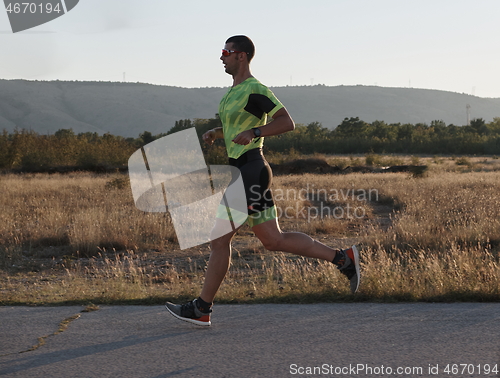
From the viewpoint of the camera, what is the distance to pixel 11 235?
10.9 meters

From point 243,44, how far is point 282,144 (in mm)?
63420

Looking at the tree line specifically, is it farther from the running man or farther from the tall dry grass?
the running man

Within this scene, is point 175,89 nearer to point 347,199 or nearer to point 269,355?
point 347,199

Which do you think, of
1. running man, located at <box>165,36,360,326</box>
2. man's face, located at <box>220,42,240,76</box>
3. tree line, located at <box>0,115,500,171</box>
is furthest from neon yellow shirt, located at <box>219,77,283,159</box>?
tree line, located at <box>0,115,500,171</box>

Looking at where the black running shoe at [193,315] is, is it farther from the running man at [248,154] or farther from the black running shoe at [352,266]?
the black running shoe at [352,266]

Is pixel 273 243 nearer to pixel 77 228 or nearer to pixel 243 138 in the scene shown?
pixel 243 138

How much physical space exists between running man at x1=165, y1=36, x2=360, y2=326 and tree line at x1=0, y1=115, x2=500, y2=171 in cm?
2743

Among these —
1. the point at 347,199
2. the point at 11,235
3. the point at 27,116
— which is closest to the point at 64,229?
the point at 11,235

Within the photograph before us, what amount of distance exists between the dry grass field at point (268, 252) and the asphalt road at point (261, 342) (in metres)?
0.50

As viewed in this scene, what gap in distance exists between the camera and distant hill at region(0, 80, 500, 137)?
139 meters

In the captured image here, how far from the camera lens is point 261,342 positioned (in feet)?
12.3

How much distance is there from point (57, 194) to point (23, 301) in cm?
1483

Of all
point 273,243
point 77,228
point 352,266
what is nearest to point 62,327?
point 273,243

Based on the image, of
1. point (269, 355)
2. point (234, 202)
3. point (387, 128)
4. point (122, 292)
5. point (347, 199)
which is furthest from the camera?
point (387, 128)
